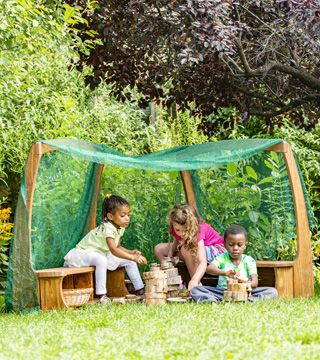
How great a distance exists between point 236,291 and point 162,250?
147cm

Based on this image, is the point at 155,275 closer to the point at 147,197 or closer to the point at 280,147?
the point at 280,147

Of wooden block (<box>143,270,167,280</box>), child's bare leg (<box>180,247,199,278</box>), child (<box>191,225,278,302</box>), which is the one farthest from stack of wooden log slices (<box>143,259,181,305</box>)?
child's bare leg (<box>180,247,199,278</box>)

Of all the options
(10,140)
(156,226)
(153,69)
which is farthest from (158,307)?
(10,140)

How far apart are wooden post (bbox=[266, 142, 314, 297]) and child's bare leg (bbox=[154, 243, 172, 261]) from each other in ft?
4.38

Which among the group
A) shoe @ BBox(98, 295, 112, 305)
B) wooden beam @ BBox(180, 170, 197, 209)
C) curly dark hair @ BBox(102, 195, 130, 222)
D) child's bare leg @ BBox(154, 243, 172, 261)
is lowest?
shoe @ BBox(98, 295, 112, 305)

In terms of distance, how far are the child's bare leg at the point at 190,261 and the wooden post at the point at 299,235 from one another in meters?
0.90

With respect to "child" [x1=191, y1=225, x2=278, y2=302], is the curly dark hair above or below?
above

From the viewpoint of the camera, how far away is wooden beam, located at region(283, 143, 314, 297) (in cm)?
836

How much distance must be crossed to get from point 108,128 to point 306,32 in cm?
493

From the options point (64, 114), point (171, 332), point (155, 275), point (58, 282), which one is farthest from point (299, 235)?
point (64, 114)

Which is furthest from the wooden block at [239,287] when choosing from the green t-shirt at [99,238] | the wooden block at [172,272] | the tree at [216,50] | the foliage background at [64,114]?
the foliage background at [64,114]

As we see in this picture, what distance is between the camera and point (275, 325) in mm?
6066

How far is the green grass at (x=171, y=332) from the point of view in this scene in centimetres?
521

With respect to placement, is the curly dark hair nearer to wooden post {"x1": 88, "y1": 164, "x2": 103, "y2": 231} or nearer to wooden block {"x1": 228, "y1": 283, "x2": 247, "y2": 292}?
wooden post {"x1": 88, "y1": 164, "x2": 103, "y2": 231}
